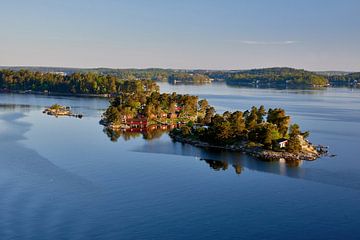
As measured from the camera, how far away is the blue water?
58.3 feet

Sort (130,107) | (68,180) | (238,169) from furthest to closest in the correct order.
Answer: (130,107) < (238,169) < (68,180)

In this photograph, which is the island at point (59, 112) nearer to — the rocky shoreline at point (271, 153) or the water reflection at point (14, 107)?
the water reflection at point (14, 107)

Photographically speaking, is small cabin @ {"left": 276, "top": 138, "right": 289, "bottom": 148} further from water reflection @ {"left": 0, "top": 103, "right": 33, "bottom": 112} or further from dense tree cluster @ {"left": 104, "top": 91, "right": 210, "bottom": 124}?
water reflection @ {"left": 0, "top": 103, "right": 33, "bottom": 112}

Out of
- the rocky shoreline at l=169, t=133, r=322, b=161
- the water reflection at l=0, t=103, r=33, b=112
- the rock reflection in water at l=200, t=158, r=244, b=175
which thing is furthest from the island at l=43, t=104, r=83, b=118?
the rock reflection in water at l=200, t=158, r=244, b=175

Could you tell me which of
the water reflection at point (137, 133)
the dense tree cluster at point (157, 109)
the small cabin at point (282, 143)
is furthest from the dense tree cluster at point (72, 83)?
the small cabin at point (282, 143)

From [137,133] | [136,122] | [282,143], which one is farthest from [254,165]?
[136,122]

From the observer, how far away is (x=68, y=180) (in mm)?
23781

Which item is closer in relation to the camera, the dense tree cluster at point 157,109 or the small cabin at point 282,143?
the small cabin at point 282,143

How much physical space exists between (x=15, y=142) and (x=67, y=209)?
16.3 metres

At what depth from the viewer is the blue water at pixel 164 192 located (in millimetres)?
17781

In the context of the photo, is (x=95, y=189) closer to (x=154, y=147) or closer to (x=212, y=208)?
(x=212, y=208)

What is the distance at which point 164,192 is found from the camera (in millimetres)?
22188

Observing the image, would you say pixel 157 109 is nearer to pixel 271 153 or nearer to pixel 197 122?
pixel 197 122

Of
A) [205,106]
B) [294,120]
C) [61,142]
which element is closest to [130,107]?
[205,106]
